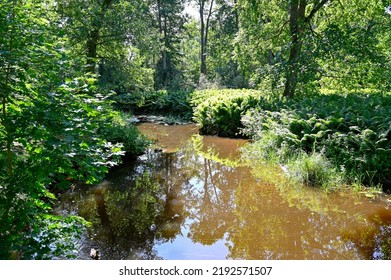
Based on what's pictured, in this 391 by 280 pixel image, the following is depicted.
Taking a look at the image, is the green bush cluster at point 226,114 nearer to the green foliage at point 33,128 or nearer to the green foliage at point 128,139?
the green foliage at point 128,139

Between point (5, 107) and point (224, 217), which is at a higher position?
point (5, 107)

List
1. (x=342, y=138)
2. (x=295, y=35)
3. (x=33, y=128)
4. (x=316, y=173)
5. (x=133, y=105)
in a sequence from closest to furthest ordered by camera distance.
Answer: (x=33, y=128) < (x=316, y=173) < (x=342, y=138) < (x=295, y=35) < (x=133, y=105)

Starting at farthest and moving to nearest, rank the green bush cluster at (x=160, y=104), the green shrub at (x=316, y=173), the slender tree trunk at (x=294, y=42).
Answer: the green bush cluster at (x=160, y=104), the slender tree trunk at (x=294, y=42), the green shrub at (x=316, y=173)

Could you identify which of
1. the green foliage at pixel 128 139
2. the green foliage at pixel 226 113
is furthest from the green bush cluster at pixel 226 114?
the green foliage at pixel 128 139

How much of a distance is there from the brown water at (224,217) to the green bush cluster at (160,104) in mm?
10622

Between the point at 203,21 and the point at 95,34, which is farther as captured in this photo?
the point at 203,21

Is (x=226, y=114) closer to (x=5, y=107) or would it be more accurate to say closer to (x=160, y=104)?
(x=160, y=104)

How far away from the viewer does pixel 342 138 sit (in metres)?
7.08

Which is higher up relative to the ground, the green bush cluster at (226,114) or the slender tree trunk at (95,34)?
the slender tree trunk at (95,34)

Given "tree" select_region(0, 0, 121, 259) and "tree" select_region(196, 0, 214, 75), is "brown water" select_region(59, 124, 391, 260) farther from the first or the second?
"tree" select_region(196, 0, 214, 75)

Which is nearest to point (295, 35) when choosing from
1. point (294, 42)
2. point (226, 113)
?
point (294, 42)

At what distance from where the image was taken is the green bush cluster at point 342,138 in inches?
253

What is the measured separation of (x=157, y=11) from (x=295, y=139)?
25.8 metres

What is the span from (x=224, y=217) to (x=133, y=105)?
50.7ft
